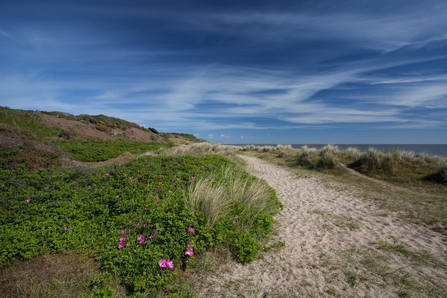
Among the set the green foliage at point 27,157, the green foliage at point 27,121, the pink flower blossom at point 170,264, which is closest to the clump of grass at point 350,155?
the pink flower blossom at point 170,264

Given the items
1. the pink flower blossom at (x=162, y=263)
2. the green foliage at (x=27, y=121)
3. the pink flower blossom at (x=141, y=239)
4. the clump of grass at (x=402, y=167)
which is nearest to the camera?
the pink flower blossom at (x=162, y=263)

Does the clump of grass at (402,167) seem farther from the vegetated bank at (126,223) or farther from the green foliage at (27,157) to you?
the green foliage at (27,157)

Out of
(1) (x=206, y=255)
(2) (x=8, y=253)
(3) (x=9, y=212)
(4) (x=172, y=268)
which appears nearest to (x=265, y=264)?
(1) (x=206, y=255)

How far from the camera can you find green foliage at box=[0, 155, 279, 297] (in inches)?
103

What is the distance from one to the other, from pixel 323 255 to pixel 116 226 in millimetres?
3642

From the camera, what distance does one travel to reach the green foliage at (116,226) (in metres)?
2.62

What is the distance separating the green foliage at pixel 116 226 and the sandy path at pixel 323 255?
1.25 feet

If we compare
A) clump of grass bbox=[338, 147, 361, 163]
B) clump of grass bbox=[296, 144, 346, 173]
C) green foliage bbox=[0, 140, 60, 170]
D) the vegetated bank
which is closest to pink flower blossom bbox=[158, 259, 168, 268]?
the vegetated bank

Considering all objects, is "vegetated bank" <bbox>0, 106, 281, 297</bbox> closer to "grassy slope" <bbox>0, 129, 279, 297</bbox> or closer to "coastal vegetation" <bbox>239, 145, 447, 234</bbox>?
"grassy slope" <bbox>0, 129, 279, 297</bbox>

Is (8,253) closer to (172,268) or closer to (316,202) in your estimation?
(172,268)

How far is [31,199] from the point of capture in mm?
3922

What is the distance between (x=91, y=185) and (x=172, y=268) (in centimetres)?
364

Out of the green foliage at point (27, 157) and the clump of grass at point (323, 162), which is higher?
the green foliage at point (27, 157)

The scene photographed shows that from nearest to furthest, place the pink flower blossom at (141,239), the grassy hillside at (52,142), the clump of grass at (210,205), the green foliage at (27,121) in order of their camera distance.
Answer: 1. the pink flower blossom at (141,239)
2. the clump of grass at (210,205)
3. the grassy hillside at (52,142)
4. the green foliage at (27,121)
